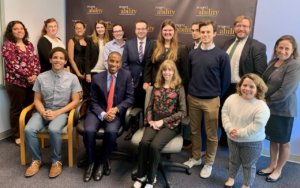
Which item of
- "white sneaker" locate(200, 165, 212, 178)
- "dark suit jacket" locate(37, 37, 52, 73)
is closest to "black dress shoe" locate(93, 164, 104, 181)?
"white sneaker" locate(200, 165, 212, 178)

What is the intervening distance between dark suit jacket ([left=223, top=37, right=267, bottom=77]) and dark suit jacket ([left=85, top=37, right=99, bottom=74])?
71.1 inches

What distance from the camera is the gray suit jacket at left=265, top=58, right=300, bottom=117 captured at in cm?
235

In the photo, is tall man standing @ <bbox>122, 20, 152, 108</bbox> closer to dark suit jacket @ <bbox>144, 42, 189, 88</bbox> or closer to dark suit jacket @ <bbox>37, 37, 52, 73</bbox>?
dark suit jacket @ <bbox>144, 42, 189, 88</bbox>

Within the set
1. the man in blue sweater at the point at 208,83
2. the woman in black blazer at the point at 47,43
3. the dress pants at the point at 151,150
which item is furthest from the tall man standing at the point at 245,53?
the woman in black blazer at the point at 47,43

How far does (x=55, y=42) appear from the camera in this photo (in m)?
3.47

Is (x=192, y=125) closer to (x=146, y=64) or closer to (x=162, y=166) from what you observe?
(x=162, y=166)

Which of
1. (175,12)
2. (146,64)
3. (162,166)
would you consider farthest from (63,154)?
(175,12)

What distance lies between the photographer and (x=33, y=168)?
2592 mm

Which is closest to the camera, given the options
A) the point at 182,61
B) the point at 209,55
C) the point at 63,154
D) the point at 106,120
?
the point at 209,55

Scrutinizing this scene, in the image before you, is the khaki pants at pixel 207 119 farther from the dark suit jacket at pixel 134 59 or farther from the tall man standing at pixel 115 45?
the tall man standing at pixel 115 45

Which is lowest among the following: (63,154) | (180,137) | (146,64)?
(63,154)

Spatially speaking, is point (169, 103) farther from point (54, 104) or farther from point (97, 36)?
point (97, 36)

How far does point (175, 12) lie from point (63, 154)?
223 centimetres

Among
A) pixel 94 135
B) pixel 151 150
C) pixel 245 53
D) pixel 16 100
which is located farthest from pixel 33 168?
pixel 245 53
